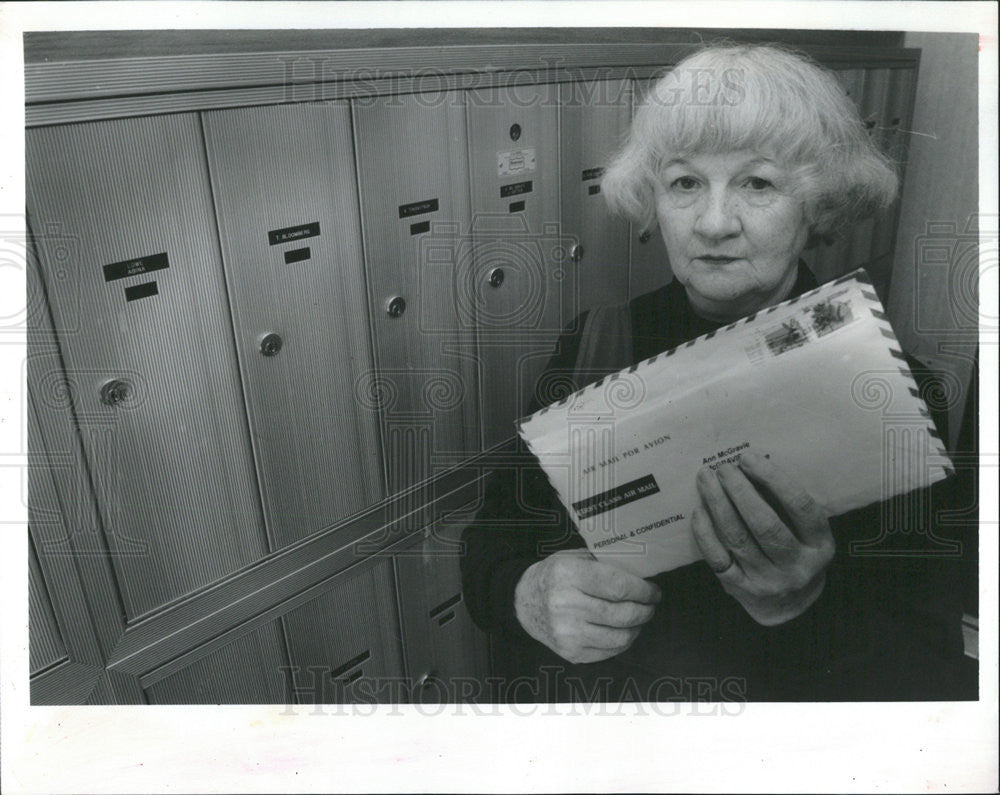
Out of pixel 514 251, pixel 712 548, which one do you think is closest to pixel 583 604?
pixel 712 548

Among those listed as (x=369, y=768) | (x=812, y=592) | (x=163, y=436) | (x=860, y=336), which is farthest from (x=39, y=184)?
(x=812, y=592)

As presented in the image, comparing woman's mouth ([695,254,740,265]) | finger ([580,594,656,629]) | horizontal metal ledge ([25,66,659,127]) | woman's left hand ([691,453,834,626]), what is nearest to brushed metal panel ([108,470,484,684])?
finger ([580,594,656,629])

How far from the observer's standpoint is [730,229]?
1.25 m

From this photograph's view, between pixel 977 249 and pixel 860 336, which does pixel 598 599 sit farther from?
pixel 977 249

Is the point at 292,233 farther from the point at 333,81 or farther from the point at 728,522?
the point at 728,522

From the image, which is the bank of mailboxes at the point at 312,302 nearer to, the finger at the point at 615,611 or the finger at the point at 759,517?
the finger at the point at 615,611

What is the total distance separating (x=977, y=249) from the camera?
136cm

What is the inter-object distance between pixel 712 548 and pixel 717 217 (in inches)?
20.2

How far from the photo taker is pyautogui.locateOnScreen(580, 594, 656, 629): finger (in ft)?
4.43

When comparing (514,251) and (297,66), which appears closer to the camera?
(297,66)

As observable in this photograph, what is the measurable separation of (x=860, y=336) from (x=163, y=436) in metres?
1.04

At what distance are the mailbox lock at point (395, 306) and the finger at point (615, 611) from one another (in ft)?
1.79

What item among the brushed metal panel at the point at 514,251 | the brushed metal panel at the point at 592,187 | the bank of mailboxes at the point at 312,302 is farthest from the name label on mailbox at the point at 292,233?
the brushed metal panel at the point at 592,187

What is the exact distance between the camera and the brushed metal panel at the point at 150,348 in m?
1.09
